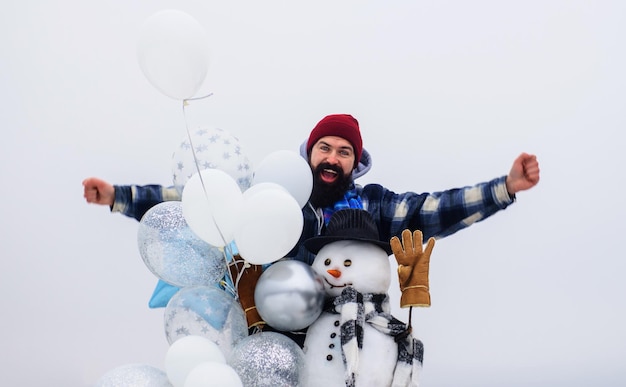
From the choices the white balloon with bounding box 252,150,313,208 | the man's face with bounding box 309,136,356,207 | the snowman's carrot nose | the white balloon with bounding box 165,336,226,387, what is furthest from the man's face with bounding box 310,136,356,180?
the white balloon with bounding box 165,336,226,387

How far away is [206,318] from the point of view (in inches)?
73.8

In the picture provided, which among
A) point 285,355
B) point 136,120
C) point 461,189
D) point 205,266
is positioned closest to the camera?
point 285,355

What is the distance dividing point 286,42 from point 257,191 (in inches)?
74.3

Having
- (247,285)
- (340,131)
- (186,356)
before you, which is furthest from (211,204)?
(340,131)

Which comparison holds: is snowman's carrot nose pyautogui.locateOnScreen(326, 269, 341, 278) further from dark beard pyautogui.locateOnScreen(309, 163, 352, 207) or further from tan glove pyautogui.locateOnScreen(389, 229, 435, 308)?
dark beard pyautogui.locateOnScreen(309, 163, 352, 207)

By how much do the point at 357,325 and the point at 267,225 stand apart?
0.33 metres

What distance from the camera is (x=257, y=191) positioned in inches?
75.2

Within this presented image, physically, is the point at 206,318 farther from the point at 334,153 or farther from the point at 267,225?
the point at 334,153

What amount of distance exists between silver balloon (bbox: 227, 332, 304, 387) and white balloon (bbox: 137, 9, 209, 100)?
26.3 inches

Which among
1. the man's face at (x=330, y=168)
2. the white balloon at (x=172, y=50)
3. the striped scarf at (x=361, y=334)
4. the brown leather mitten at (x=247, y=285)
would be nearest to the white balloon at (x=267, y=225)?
the brown leather mitten at (x=247, y=285)

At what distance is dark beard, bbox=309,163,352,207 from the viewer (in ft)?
7.58

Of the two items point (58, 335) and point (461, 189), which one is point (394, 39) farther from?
point (58, 335)

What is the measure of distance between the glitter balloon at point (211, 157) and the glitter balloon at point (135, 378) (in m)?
0.54

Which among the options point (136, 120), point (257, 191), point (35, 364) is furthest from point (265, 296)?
point (35, 364)
